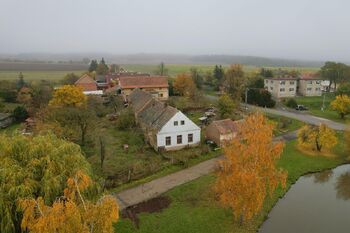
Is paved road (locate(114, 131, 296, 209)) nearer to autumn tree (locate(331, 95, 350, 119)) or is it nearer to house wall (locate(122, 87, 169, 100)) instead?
autumn tree (locate(331, 95, 350, 119))

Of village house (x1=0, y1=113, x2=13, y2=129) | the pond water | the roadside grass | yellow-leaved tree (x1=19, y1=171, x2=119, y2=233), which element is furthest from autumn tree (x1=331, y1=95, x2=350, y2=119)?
the roadside grass

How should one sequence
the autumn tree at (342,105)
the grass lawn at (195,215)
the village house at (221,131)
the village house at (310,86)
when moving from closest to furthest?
the grass lawn at (195,215), the village house at (221,131), the autumn tree at (342,105), the village house at (310,86)

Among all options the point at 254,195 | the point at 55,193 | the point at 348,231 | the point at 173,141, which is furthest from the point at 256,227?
the point at 173,141

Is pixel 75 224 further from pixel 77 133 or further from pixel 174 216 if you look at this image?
pixel 77 133

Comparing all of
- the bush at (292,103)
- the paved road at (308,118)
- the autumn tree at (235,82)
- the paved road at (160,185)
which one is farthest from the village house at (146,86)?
the paved road at (160,185)

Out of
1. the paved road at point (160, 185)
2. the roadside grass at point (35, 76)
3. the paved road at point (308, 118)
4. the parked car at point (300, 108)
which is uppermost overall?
the roadside grass at point (35, 76)

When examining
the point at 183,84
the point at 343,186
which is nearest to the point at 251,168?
the point at 343,186

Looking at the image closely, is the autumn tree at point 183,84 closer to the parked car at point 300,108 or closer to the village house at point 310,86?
the parked car at point 300,108
